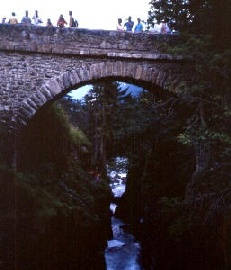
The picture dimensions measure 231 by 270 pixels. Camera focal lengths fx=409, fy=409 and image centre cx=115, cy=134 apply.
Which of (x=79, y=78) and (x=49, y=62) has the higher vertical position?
(x=49, y=62)

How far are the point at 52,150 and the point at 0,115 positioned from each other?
8.70 ft

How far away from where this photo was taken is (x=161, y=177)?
14.4 meters

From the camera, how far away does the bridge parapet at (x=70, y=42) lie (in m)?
10.5

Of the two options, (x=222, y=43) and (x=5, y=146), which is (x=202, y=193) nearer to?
(x=222, y=43)

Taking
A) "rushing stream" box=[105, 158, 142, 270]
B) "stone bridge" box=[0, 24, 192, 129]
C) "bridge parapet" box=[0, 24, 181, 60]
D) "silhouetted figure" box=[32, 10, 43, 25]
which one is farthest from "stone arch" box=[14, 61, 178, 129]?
"rushing stream" box=[105, 158, 142, 270]

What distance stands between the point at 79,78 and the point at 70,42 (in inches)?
37.8

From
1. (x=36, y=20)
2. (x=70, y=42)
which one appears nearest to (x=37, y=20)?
(x=36, y=20)

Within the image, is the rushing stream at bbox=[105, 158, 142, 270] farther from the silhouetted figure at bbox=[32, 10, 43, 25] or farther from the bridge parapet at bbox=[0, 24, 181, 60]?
the silhouetted figure at bbox=[32, 10, 43, 25]

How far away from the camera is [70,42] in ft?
34.5

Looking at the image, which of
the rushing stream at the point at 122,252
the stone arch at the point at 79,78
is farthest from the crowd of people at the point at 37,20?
the rushing stream at the point at 122,252

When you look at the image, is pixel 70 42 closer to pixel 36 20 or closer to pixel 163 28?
pixel 36 20

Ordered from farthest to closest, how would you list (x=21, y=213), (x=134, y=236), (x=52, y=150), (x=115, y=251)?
(x=134, y=236) < (x=115, y=251) < (x=52, y=150) < (x=21, y=213)

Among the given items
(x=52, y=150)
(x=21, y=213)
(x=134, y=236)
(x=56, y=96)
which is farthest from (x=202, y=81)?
(x=134, y=236)

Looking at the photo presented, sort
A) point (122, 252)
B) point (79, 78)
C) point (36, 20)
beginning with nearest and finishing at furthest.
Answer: point (79, 78), point (36, 20), point (122, 252)
